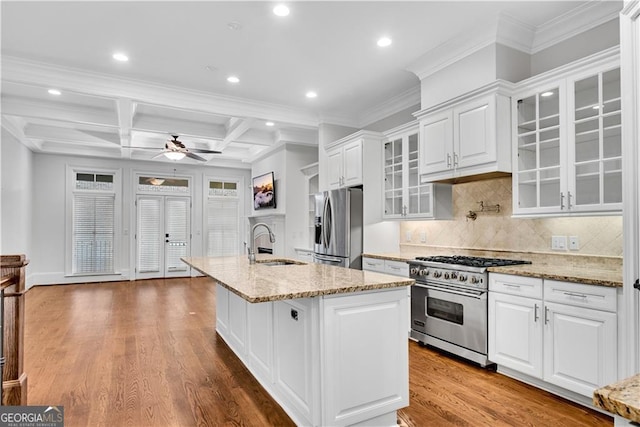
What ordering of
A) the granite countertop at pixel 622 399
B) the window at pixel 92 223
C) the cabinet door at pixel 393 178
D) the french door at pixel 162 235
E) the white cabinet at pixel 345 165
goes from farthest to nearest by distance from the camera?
the french door at pixel 162 235, the window at pixel 92 223, the white cabinet at pixel 345 165, the cabinet door at pixel 393 178, the granite countertop at pixel 622 399

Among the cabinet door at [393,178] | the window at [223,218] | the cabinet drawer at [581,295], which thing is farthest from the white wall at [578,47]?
the window at [223,218]

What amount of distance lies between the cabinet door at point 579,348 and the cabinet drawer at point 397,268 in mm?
1400

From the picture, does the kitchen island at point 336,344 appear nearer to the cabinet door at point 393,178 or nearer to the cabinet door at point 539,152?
the cabinet door at point 539,152

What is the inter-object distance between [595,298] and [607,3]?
7.11 ft

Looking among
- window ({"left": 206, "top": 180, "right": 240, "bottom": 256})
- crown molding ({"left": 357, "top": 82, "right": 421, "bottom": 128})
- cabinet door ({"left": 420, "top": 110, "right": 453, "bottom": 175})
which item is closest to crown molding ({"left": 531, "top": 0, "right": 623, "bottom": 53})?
cabinet door ({"left": 420, "top": 110, "right": 453, "bottom": 175})

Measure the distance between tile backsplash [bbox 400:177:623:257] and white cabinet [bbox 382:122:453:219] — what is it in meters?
0.20

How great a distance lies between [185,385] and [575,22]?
13.8ft

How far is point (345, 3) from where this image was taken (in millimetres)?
2791

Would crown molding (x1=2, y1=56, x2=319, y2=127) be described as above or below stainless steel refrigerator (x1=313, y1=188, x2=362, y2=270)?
above

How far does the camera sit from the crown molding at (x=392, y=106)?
14.9 feet

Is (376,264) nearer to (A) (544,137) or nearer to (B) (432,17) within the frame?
(A) (544,137)

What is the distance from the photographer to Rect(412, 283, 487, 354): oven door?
119 inches

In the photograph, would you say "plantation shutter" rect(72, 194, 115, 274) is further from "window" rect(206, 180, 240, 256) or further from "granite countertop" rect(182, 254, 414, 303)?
"granite countertop" rect(182, 254, 414, 303)

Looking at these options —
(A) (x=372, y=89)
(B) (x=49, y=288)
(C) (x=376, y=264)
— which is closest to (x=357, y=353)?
(C) (x=376, y=264)
